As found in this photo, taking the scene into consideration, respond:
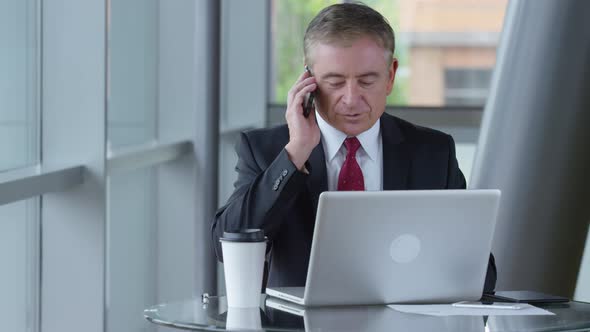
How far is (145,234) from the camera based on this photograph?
204 inches

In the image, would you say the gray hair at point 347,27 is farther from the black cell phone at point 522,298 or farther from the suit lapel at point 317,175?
the black cell phone at point 522,298

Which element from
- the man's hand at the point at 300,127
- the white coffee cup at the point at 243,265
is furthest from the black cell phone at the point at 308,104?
the white coffee cup at the point at 243,265

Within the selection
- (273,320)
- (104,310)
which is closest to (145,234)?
(104,310)

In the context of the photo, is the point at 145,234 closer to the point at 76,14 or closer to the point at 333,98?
the point at 76,14

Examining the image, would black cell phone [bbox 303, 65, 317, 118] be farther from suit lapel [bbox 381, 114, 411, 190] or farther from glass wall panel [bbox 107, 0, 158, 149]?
glass wall panel [bbox 107, 0, 158, 149]

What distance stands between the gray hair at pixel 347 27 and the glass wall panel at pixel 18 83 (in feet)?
3.56

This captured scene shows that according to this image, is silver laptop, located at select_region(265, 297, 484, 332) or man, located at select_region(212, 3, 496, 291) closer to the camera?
silver laptop, located at select_region(265, 297, 484, 332)

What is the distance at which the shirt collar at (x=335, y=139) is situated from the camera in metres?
2.62

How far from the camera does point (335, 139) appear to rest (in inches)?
104

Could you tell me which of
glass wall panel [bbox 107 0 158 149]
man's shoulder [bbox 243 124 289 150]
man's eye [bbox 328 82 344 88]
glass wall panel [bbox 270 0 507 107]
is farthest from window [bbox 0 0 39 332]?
glass wall panel [bbox 270 0 507 107]

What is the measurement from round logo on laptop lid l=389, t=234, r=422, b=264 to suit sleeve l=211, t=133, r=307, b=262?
0.35 metres

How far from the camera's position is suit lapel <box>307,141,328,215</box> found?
101 inches

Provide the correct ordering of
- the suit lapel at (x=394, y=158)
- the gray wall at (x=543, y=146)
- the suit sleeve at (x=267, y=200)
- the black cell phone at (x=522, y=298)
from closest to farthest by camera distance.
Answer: the black cell phone at (x=522, y=298), the suit sleeve at (x=267, y=200), the suit lapel at (x=394, y=158), the gray wall at (x=543, y=146)

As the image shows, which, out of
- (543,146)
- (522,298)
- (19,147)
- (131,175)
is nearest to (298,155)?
(522,298)
